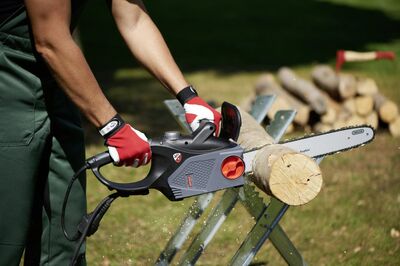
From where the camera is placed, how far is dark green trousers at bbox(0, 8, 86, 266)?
3104 millimetres

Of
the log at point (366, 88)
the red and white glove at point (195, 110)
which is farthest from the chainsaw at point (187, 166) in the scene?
the log at point (366, 88)

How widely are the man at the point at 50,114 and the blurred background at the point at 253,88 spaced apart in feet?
5.81

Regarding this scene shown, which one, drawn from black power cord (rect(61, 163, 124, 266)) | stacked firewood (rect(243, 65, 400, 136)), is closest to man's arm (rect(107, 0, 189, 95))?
black power cord (rect(61, 163, 124, 266))

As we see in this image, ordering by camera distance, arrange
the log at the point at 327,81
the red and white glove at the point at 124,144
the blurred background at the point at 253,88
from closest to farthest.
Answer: the red and white glove at the point at 124,144 < the blurred background at the point at 253,88 < the log at the point at 327,81

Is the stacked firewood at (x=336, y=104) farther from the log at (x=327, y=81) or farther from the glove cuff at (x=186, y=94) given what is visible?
the glove cuff at (x=186, y=94)

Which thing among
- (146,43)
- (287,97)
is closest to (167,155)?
(146,43)

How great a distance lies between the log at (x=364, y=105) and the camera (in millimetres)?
8414

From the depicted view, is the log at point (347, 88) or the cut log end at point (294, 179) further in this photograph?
the log at point (347, 88)

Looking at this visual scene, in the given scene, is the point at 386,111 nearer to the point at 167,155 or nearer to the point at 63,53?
the point at 167,155

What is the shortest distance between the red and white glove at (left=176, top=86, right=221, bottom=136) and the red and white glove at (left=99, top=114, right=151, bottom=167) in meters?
Answer: 0.43

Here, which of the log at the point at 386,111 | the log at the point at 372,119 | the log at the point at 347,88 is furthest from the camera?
the log at the point at 347,88

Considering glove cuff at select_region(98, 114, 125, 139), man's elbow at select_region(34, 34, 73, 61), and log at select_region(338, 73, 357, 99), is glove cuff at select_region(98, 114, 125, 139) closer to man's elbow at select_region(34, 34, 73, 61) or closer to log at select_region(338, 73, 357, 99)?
man's elbow at select_region(34, 34, 73, 61)

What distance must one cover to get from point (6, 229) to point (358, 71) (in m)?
10.2

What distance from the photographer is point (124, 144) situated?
2.94 metres
